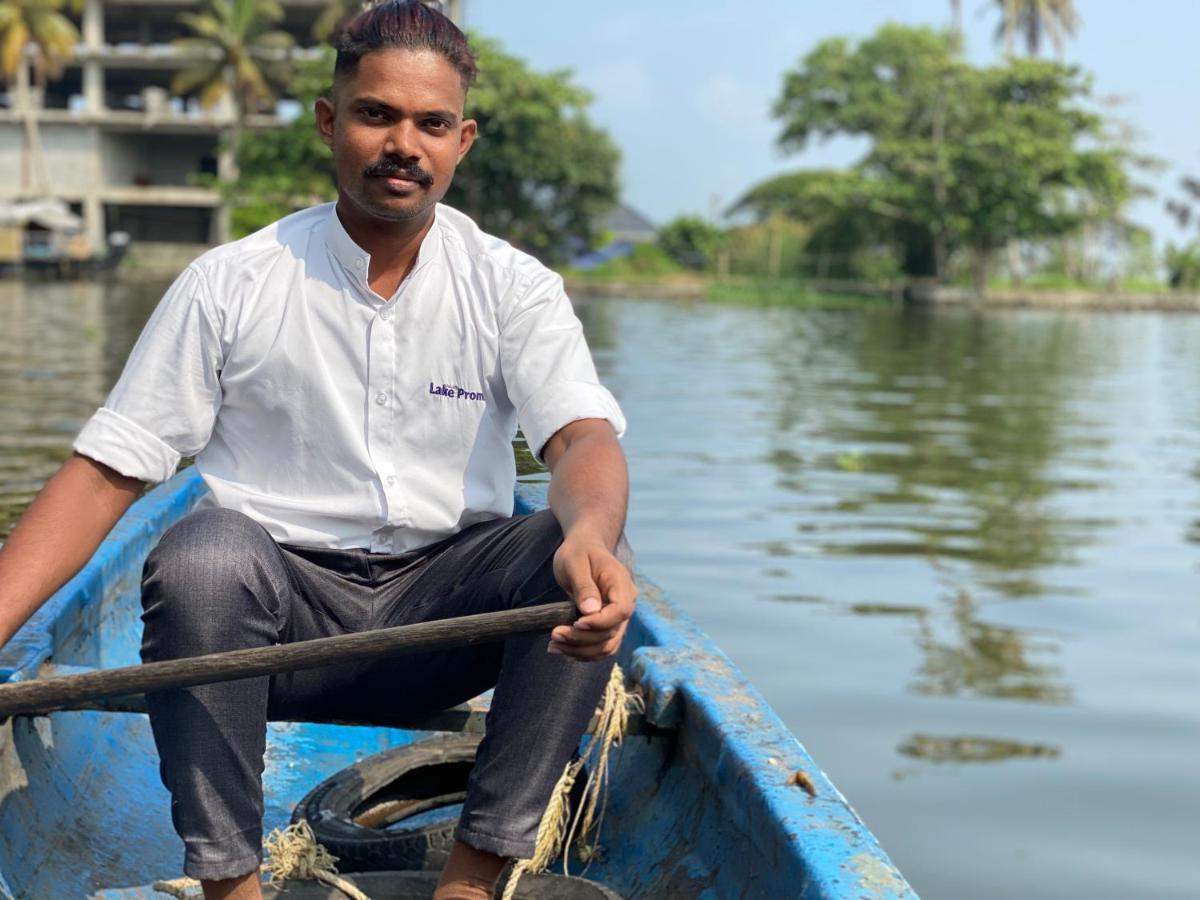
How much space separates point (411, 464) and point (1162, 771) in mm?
2436

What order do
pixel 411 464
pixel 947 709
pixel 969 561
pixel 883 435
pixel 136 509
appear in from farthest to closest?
pixel 883 435 → pixel 969 561 → pixel 947 709 → pixel 136 509 → pixel 411 464

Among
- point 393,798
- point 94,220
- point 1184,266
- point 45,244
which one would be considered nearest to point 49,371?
point 393,798

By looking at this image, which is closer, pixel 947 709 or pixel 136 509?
pixel 136 509

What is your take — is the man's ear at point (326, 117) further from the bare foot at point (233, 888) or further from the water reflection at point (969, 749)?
the water reflection at point (969, 749)

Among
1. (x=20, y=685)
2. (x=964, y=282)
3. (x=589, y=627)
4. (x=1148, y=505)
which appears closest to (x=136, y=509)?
(x=20, y=685)

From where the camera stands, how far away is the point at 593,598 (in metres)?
1.79

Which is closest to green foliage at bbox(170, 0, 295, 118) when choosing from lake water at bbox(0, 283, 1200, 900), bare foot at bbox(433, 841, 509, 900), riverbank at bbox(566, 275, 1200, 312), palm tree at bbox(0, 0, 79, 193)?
palm tree at bbox(0, 0, 79, 193)

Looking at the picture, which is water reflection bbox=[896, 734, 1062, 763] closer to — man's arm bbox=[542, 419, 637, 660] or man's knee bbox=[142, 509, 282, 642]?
man's arm bbox=[542, 419, 637, 660]

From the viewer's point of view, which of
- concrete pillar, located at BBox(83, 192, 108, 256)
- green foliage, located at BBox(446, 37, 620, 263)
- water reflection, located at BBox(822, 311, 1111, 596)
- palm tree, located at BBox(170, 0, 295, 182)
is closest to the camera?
water reflection, located at BBox(822, 311, 1111, 596)

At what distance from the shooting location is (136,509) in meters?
3.45

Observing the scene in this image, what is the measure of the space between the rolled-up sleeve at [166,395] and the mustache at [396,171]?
28cm

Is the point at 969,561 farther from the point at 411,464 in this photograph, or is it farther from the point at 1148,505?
the point at 411,464

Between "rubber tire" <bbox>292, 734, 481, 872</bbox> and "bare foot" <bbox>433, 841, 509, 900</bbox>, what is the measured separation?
38 cm

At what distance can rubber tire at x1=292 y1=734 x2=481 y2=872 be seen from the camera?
2393 mm
